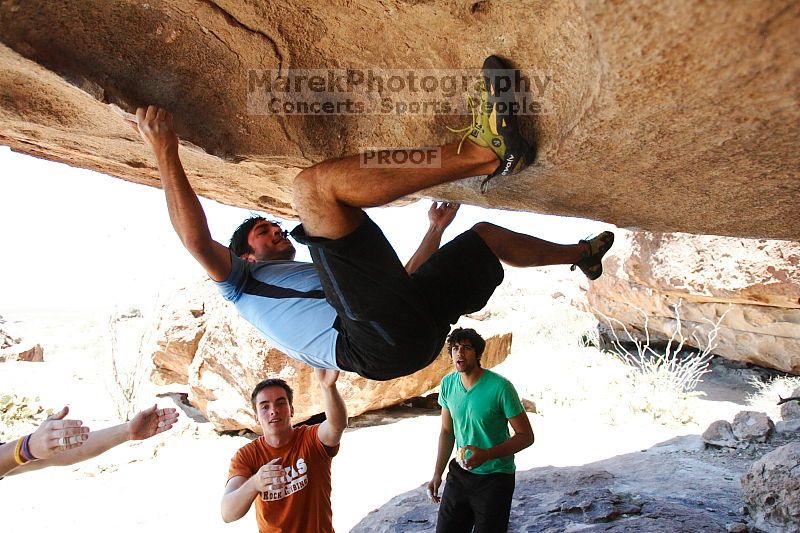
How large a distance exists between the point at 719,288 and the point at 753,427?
3530 mm

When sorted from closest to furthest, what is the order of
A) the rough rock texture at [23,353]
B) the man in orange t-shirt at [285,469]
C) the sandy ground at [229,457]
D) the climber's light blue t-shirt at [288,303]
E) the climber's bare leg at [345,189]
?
the climber's bare leg at [345,189]
the climber's light blue t-shirt at [288,303]
the man in orange t-shirt at [285,469]
the sandy ground at [229,457]
the rough rock texture at [23,353]

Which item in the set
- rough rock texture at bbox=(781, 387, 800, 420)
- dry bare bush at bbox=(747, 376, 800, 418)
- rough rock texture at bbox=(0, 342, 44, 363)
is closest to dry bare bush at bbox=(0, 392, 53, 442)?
rough rock texture at bbox=(0, 342, 44, 363)

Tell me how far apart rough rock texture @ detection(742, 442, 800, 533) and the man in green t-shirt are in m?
1.50

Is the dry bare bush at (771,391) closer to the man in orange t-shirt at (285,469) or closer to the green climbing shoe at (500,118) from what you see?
the man in orange t-shirt at (285,469)

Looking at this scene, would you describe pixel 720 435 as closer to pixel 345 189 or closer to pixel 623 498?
pixel 623 498

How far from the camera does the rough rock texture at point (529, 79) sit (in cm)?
128

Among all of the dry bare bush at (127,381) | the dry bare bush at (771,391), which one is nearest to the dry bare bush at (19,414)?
the dry bare bush at (127,381)

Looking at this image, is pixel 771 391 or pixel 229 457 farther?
pixel 771 391

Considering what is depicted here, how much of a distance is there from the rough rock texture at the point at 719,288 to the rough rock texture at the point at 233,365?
3155 mm

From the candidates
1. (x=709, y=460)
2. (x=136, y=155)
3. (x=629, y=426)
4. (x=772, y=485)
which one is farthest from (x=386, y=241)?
(x=629, y=426)

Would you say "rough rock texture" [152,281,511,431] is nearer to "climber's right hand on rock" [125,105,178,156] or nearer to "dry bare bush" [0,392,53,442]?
"dry bare bush" [0,392,53,442]
